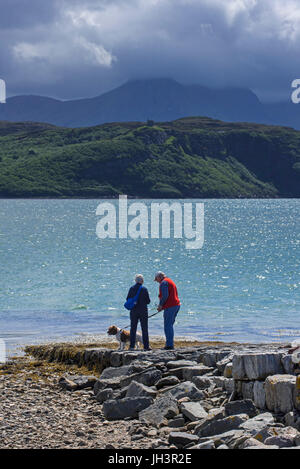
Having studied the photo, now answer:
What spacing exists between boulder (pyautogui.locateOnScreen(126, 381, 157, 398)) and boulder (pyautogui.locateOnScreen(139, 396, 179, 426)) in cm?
61

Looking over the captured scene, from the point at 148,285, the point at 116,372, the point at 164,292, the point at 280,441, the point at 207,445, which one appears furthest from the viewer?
the point at 148,285

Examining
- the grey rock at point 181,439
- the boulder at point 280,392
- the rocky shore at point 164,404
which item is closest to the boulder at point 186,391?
the rocky shore at point 164,404

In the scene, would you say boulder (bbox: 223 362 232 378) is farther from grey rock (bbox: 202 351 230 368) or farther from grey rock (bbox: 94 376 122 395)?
grey rock (bbox: 94 376 122 395)

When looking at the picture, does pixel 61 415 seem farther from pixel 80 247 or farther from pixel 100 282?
pixel 80 247

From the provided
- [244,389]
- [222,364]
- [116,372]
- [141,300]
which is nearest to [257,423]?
[244,389]

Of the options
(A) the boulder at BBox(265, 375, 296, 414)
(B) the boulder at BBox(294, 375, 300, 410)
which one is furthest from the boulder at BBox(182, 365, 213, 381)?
(B) the boulder at BBox(294, 375, 300, 410)

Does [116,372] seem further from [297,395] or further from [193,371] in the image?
[297,395]

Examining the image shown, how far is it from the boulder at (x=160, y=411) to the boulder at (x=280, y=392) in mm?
1953

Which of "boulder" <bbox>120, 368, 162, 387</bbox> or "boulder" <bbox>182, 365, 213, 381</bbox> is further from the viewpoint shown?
"boulder" <bbox>120, 368, 162, 387</bbox>

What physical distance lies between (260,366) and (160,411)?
2.21m

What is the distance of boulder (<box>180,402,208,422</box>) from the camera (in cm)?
1226

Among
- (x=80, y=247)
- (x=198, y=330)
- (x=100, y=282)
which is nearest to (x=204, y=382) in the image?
(x=198, y=330)

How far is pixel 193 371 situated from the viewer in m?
15.0
